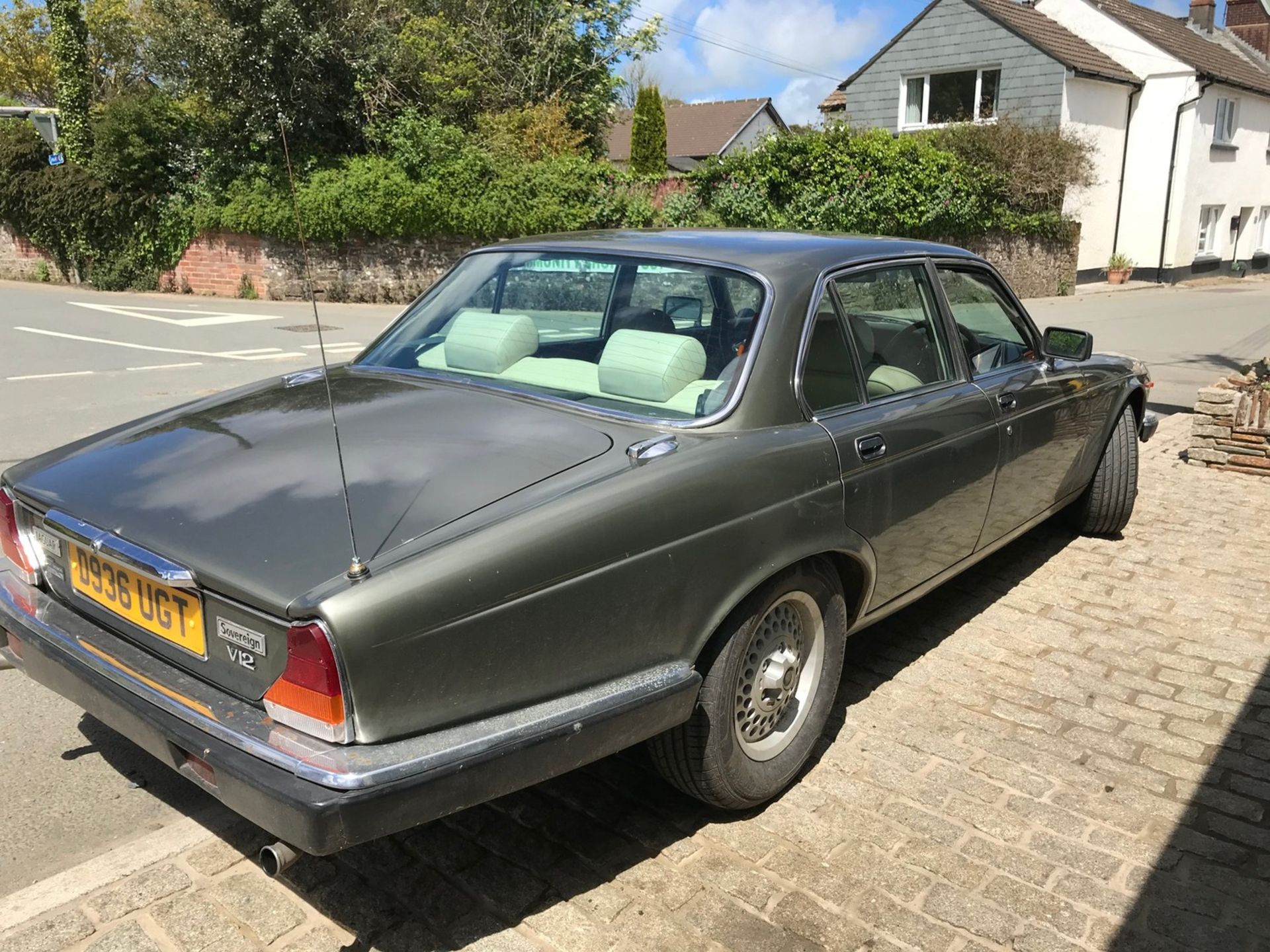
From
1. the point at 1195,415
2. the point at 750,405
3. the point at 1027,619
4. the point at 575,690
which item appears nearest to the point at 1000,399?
the point at 1027,619

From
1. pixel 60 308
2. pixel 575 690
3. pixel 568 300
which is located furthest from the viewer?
pixel 60 308

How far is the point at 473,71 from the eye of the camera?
68.6 ft

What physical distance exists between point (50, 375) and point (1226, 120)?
102 feet

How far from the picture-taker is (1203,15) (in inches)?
1331

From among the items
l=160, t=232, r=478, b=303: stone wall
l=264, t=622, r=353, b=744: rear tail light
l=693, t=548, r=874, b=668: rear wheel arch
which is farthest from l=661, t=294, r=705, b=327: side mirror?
l=160, t=232, r=478, b=303: stone wall

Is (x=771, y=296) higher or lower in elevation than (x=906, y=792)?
higher

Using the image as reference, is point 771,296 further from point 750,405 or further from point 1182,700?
point 1182,700

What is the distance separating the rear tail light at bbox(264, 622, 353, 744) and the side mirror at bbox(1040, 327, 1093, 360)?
369cm

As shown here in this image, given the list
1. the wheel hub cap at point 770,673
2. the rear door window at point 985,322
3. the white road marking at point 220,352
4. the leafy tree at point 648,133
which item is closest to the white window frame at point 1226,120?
the leafy tree at point 648,133

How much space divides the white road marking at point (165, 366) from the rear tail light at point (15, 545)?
881cm

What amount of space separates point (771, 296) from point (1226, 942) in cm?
213

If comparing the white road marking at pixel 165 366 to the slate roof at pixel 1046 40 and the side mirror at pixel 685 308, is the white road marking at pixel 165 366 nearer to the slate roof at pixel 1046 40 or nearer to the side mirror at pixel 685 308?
the side mirror at pixel 685 308

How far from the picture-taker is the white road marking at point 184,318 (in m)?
16.0

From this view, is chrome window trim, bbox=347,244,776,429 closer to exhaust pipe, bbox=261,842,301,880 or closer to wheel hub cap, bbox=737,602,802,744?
wheel hub cap, bbox=737,602,802,744
